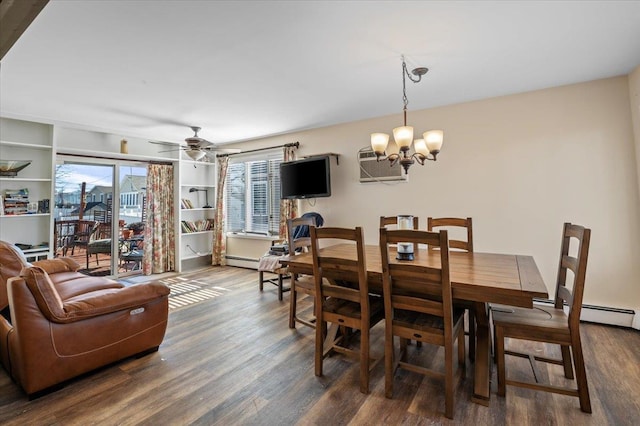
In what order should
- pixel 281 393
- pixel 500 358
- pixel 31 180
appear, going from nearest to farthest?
pixel 500 358 < pixel 281 393 < pixel 31 180

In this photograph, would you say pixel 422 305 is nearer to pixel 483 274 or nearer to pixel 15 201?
pixel 483 274

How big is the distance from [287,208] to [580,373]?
3.98m

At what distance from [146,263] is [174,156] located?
2.03 metres

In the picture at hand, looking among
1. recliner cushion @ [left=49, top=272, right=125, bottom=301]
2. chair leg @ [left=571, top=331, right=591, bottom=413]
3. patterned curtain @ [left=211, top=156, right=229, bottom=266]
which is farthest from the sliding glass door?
chair leg @ [left=571, top=331, right=591, bottom=413]

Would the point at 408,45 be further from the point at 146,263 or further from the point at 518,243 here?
the point at 146,263

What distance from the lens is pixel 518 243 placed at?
11.2 ft

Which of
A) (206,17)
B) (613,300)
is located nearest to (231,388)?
(206,17)

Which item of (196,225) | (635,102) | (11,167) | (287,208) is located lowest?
(196,225)

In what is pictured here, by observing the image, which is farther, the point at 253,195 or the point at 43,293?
the point at 253,195

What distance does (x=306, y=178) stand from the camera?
15.1ft

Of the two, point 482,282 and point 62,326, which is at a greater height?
point 482,282

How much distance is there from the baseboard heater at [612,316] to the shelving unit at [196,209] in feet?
19.5

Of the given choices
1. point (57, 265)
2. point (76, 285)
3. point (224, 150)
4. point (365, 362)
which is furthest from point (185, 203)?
point (365, 362)

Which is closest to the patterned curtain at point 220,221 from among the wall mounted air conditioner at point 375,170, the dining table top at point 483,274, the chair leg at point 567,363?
the wall mounted air conditioner at point 375,170
